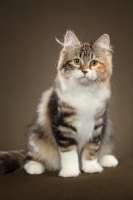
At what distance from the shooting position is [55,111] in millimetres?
1887

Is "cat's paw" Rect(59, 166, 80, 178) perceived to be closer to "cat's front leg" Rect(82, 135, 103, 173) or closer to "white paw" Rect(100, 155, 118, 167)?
"cat's front leg" Rect(82, 135, 103, 173)

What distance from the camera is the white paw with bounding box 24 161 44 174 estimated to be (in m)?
1.88

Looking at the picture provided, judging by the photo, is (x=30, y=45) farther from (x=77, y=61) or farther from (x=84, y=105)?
(x=84, y=105)

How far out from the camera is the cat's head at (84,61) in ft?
5.81

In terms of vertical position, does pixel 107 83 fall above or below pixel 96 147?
above

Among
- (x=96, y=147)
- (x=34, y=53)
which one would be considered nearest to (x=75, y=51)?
(x=96, y=147)

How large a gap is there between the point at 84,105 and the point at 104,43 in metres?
0.40

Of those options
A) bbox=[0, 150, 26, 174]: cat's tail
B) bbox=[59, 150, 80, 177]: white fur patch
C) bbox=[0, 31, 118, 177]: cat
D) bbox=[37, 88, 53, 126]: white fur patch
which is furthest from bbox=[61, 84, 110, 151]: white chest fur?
bbox=[0, 150, 26, 174]: cat's tail

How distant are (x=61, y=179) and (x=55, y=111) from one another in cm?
40

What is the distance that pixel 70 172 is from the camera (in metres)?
1.77

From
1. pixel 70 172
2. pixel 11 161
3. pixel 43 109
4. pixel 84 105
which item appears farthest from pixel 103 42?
pixel 11 161

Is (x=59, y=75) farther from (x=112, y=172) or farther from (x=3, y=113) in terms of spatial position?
(x=3, y=113)

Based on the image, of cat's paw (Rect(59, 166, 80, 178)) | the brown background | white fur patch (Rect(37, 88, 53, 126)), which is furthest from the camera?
the brown background

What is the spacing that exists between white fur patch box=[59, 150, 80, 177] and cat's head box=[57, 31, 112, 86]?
0.41m
